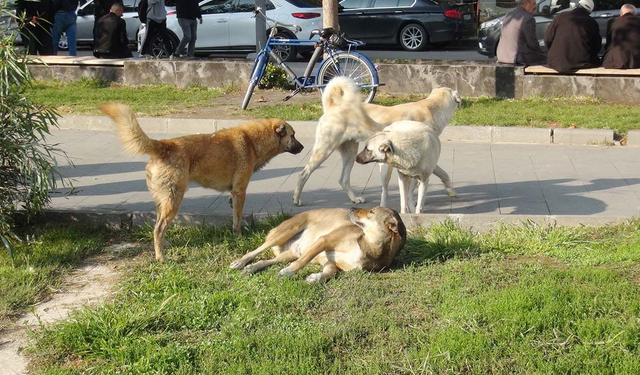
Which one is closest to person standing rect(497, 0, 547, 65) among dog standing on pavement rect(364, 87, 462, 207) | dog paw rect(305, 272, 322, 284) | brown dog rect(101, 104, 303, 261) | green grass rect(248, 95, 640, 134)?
green grass rect(248, 95, 640, 134)

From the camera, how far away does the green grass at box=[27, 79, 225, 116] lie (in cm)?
1262

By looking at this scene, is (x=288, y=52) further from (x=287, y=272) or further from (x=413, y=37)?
(x=287, y=272)

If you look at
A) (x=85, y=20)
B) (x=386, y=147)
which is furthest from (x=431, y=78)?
(x=85, y=20)

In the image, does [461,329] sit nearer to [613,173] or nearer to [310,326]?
[310,326]

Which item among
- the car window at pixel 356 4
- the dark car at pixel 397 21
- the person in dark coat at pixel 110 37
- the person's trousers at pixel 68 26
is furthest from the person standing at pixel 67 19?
the car window at pixel 356 4

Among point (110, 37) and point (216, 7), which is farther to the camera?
point (216, 7)

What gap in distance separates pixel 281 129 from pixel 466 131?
4531 millimetres

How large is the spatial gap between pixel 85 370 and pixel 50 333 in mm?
495

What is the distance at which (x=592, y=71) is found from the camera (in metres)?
12.8

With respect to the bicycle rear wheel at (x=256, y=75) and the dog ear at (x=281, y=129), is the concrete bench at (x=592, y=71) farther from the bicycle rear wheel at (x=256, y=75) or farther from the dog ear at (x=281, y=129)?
the dog ear at (x=281, y=129)

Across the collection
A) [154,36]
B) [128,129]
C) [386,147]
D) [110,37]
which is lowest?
[386,147]

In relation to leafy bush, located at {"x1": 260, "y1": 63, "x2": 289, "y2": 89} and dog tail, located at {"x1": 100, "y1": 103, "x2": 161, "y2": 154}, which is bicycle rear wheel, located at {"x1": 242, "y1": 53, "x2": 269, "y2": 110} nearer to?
leafy bush, located at {"x1": 260, "y1": 63, "x2": 289, "y2": 89}

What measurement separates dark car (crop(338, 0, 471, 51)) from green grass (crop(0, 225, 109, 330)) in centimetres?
1634

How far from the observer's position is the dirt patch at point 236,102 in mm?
12188
